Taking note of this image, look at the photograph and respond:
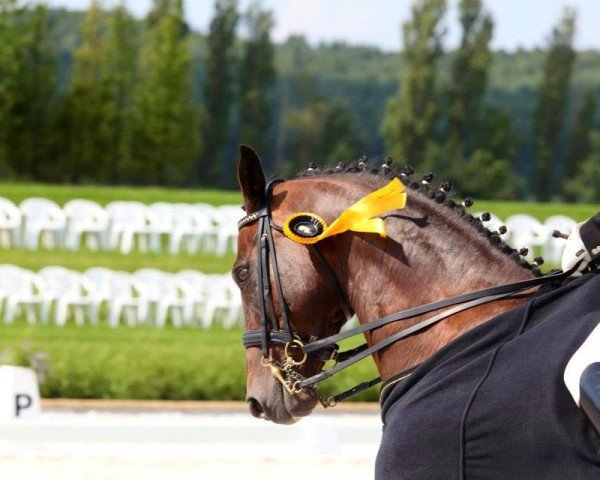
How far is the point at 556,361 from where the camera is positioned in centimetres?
305

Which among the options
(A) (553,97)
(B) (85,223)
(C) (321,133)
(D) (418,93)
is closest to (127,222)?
(B) (85,223)

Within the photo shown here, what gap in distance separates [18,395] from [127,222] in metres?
11.2

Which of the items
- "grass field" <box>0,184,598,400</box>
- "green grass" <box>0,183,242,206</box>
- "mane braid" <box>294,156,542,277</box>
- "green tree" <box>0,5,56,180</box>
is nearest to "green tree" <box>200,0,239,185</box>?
"green tree" <box>0,5,56,180</box>

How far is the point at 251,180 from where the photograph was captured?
11.9ft

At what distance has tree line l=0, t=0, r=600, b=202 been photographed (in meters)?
36.1

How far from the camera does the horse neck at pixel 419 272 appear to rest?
133 inches

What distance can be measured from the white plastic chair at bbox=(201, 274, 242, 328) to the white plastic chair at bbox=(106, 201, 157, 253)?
417cm

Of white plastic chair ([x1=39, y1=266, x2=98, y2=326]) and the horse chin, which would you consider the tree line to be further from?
the horse chin

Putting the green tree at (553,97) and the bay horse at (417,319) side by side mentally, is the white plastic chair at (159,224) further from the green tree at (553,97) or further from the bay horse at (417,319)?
the green tree at (553,97)

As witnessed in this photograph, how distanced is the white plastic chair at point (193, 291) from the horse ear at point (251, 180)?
11.5 meters

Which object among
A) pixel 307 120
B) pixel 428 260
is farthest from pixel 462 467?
pixel 307 120

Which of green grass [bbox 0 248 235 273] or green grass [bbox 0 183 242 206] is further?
green grass [bbox 0 183 242 206]

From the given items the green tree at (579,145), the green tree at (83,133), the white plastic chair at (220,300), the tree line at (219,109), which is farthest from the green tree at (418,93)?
the white plastic chair at (220,300)

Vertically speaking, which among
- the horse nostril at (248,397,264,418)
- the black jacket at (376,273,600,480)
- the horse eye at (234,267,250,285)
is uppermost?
the horse eye at (234,267,250,285)
